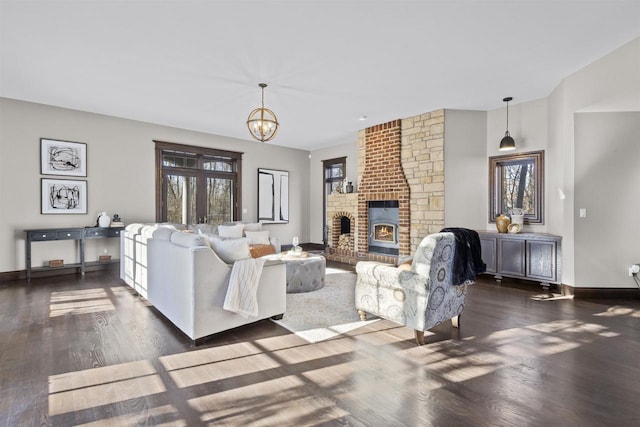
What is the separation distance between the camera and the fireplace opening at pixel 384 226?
662cm

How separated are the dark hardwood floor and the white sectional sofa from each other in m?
0.16

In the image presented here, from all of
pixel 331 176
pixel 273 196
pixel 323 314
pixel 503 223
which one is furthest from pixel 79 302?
pixel 331 176

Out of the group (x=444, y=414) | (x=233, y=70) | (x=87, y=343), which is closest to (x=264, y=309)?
(x=87, y=343)

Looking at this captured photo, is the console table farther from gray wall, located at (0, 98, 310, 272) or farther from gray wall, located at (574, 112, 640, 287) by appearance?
gray wall, located at (574, 112, 640, 287)

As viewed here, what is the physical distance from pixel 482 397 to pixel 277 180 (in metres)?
7.36

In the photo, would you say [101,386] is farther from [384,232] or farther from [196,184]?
[196,184]

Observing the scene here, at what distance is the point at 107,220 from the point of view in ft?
19.0

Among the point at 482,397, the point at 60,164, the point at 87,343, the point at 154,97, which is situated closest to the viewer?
the point at 482,397

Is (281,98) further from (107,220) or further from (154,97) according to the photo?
(107,220)

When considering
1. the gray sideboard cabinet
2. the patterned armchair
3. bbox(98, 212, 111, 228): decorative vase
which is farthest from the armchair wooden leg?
bbox(98, 212, 111, 228): decorative vase

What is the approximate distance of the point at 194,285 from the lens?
9.13ft

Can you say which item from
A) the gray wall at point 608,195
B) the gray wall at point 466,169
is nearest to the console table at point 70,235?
the gray wall at point 466,169

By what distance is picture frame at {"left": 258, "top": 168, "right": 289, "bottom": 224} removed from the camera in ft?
27.8

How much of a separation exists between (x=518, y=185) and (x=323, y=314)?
4105mm
